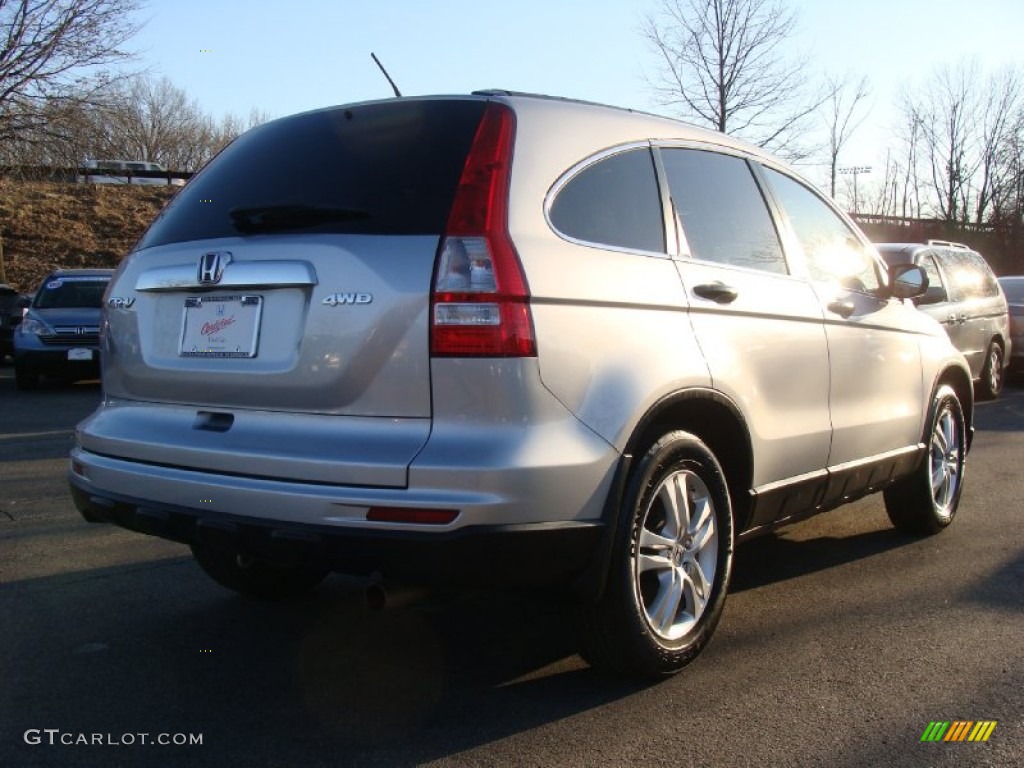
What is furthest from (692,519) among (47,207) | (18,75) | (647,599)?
(47,207)

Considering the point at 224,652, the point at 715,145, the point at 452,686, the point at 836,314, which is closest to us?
the point at 452,686

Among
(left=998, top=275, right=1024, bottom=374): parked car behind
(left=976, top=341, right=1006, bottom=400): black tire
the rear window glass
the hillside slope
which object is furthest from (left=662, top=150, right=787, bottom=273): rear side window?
the hillside slope

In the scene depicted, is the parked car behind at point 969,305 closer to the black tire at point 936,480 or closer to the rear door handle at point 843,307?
the black tire at point 936,480

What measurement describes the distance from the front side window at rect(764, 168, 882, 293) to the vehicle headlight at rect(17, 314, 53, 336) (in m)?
11.0

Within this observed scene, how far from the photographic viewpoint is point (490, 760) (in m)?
2.78

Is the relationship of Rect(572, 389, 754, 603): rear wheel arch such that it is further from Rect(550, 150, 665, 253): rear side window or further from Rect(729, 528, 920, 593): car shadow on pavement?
Rect(729, 528, 920, 593): car shadow on pavement

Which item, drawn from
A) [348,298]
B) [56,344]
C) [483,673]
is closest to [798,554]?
[483,673]

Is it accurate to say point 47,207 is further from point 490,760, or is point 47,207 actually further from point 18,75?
point 490,760

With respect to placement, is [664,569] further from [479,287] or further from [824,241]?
[824,241]

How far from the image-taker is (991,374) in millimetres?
12453

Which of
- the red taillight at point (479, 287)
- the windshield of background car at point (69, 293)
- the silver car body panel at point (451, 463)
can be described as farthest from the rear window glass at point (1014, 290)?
the red taillight at point (479, 287)

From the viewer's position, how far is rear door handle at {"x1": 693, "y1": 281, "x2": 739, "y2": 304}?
352 cm

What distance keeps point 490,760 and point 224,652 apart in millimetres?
1306

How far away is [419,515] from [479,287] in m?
0.64
